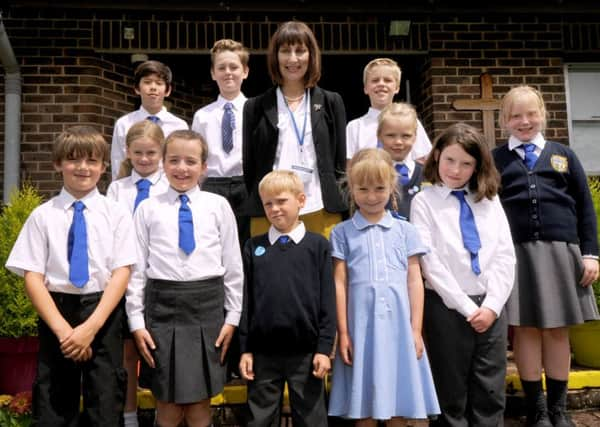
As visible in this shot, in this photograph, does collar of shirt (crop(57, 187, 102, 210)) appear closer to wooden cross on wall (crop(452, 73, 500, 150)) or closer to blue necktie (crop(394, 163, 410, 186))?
blue necktie (crop(394, 163, 410, 186))

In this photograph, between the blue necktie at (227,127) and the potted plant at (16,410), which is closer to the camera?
the potted plant at (16,410)

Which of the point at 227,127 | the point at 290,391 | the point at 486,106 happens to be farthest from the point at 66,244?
the point at 486,106

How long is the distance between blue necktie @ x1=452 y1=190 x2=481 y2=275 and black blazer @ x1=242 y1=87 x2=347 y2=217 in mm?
624

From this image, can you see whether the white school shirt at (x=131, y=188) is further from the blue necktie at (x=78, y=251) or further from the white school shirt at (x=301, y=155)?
the white school shirt at (x=301, y=155)

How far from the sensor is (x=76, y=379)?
2.85 metres

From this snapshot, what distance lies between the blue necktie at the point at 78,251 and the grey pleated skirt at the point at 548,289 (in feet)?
7.24

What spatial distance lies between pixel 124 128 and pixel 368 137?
1657mm

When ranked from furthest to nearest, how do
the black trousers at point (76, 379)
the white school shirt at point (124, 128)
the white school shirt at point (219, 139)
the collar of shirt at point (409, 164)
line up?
the white school shirt at point (124, 128)
the white school shirt at point (219, 139)
the collar of shirt at point (409, 164)
the black trousers at point (76, 379)

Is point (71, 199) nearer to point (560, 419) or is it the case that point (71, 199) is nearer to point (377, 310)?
point (377, 310)

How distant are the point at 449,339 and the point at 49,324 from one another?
1893 mm

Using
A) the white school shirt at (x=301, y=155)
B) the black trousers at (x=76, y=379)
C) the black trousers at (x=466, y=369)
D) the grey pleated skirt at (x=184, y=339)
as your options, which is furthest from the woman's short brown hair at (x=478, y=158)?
the black trousers at (x=76, y=379)

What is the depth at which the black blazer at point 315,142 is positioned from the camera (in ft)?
11.0

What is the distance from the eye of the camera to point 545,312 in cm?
328

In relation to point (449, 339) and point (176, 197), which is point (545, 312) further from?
point (176, 197)
